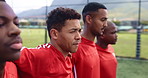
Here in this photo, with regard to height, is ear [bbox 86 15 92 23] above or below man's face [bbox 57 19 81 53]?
above

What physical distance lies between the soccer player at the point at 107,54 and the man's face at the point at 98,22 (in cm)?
38

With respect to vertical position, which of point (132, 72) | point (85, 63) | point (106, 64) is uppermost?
point (85, 63)

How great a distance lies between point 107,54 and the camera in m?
2.46

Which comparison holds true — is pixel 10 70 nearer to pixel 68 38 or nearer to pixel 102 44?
pixel 68 38

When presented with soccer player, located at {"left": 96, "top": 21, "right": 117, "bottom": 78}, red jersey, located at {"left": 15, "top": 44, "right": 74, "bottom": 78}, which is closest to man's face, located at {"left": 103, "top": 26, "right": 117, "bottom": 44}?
soccer player, located at {"left": 96, "top": 21, "right": 117, "bottom": 78}

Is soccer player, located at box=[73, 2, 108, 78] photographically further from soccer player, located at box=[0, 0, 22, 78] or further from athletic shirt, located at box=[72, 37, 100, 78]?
soccer player, located at box=[0, 0, 22, 78]

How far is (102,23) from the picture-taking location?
6.93ft

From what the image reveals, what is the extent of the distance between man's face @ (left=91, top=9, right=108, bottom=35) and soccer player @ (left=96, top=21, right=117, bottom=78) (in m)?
0.38

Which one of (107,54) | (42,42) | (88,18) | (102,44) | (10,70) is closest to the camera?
(10,70)

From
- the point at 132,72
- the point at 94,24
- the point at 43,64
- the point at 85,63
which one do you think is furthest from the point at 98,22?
the point at 132,72

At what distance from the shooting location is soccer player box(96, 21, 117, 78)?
2.30 m

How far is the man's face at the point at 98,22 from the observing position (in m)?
2.10

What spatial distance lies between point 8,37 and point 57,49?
744 mm

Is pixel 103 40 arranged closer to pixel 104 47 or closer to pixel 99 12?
pixel 104 47
